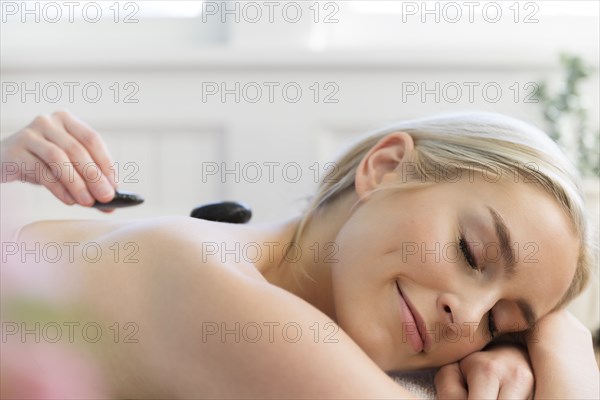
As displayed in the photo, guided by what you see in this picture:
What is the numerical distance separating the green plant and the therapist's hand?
1246mm

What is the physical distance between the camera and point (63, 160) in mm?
1096

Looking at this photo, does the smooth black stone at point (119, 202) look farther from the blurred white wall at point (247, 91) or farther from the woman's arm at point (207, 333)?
the blurred white wall at point (247, 91)

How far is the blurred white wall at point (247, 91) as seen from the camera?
2146 millimetres

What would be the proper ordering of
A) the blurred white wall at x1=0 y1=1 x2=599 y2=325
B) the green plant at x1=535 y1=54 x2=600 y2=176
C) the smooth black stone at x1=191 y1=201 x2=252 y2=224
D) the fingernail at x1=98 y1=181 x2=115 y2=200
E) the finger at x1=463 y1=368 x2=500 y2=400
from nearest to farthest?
the finger at x1=463 y1=368 x2=500 y2=400 → the fingernail at x1=98 y1=181 x2=115 y2=200 → the smooth black stone at x1=191 y1=201 x2=252 y2=224 → the green plant at x1=535 y1=54 x2=600 y2=176 → the blurred white wall at x1=0 y1=1 x2=599 y2=325

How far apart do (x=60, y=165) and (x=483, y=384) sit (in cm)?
62

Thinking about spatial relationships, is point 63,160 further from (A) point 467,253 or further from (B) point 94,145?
(A) point 467,253

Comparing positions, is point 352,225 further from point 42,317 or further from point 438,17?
point 438,17

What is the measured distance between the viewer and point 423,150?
1088mm

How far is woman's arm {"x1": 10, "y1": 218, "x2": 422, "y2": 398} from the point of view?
0.79 meters

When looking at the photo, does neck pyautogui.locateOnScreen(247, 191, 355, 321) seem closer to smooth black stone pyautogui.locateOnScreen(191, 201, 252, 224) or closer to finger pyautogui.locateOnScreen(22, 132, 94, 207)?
smooth black stone pyautogui.locateOnScreen(191, 201, 252, 224)

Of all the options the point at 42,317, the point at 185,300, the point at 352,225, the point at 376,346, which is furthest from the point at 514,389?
the point at 42,317

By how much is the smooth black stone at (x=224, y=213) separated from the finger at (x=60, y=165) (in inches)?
8.2

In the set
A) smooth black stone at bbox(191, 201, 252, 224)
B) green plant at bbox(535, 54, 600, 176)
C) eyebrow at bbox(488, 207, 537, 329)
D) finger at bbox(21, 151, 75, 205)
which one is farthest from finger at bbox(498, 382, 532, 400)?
green plant at bbox(535, 54, 600, 176)

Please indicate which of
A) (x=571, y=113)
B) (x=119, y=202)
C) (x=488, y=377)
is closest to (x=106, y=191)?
(x=119, y=202)
